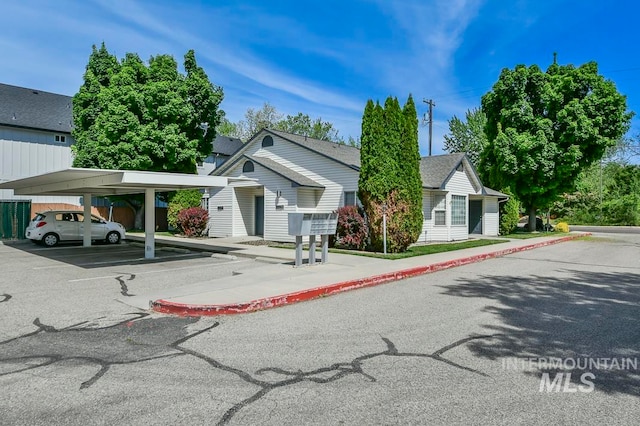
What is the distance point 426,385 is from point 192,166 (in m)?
25.3

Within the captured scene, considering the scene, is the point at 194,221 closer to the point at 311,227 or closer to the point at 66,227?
the point at 66,227

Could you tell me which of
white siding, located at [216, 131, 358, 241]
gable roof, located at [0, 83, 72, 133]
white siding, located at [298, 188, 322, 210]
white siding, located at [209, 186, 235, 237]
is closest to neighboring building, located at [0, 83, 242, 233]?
gable roof, located at [0, 83, 72, 133]

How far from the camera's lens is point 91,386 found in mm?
4000

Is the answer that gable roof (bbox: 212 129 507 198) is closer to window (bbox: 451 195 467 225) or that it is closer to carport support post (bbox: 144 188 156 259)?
A: window (bbox: 451 195 467 225)

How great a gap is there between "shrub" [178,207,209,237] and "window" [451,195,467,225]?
13149 millimetres

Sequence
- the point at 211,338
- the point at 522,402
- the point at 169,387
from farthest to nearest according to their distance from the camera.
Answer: the point at 211,338 < the point at 169,387 < the point at 522,402

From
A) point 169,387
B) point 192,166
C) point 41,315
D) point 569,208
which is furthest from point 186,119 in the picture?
point 569,208

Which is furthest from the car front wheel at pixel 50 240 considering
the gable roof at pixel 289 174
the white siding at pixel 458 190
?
the white siding at pixel 458 190

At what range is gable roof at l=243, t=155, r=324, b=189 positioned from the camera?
19.4 m

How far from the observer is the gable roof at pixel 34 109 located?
28.7 m

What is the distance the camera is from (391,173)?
15328 mm

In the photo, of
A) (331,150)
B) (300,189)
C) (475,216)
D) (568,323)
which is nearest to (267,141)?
(331,150)

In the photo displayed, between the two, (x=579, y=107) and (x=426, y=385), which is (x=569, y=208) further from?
(x=426, y=385)

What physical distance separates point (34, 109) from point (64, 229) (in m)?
16.9
